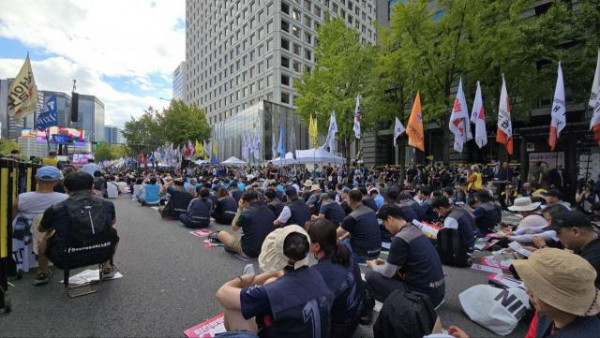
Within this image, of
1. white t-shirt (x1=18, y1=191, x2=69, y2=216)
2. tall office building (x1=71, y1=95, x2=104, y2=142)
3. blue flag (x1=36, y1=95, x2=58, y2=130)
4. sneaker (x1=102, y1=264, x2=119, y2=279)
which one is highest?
tall office building (x1=71, y1=95, x2=104, y2=142)

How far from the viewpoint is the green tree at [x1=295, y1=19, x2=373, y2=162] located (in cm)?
2314

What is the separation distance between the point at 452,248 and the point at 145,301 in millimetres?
5330

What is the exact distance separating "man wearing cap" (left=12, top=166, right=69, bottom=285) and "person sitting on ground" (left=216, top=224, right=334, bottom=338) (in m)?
3.96

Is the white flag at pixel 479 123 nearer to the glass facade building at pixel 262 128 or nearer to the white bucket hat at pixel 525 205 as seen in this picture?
the white bucket hat at pixel 525 205

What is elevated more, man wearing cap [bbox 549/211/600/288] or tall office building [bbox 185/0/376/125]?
tall office building [bbox 185/0/376/125]

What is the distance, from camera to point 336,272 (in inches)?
115

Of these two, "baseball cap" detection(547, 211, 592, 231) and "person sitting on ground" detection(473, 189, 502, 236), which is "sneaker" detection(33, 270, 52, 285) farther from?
"person sitting on ground" detection(473, 189, 502, 236)

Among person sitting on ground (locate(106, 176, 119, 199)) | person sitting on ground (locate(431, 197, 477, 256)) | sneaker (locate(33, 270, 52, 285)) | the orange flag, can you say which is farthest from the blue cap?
person sitting on ground (locate(106, 176, 119, 199))

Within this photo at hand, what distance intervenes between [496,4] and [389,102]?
27.3 feet

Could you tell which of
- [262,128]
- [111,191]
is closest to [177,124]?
[262,128]

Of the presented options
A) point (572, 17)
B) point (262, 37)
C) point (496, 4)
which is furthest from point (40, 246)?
point (262, 37)

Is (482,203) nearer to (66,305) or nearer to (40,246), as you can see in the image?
(66,305)

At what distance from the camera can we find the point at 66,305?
3.99 metres

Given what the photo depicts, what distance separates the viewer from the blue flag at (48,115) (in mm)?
14383
